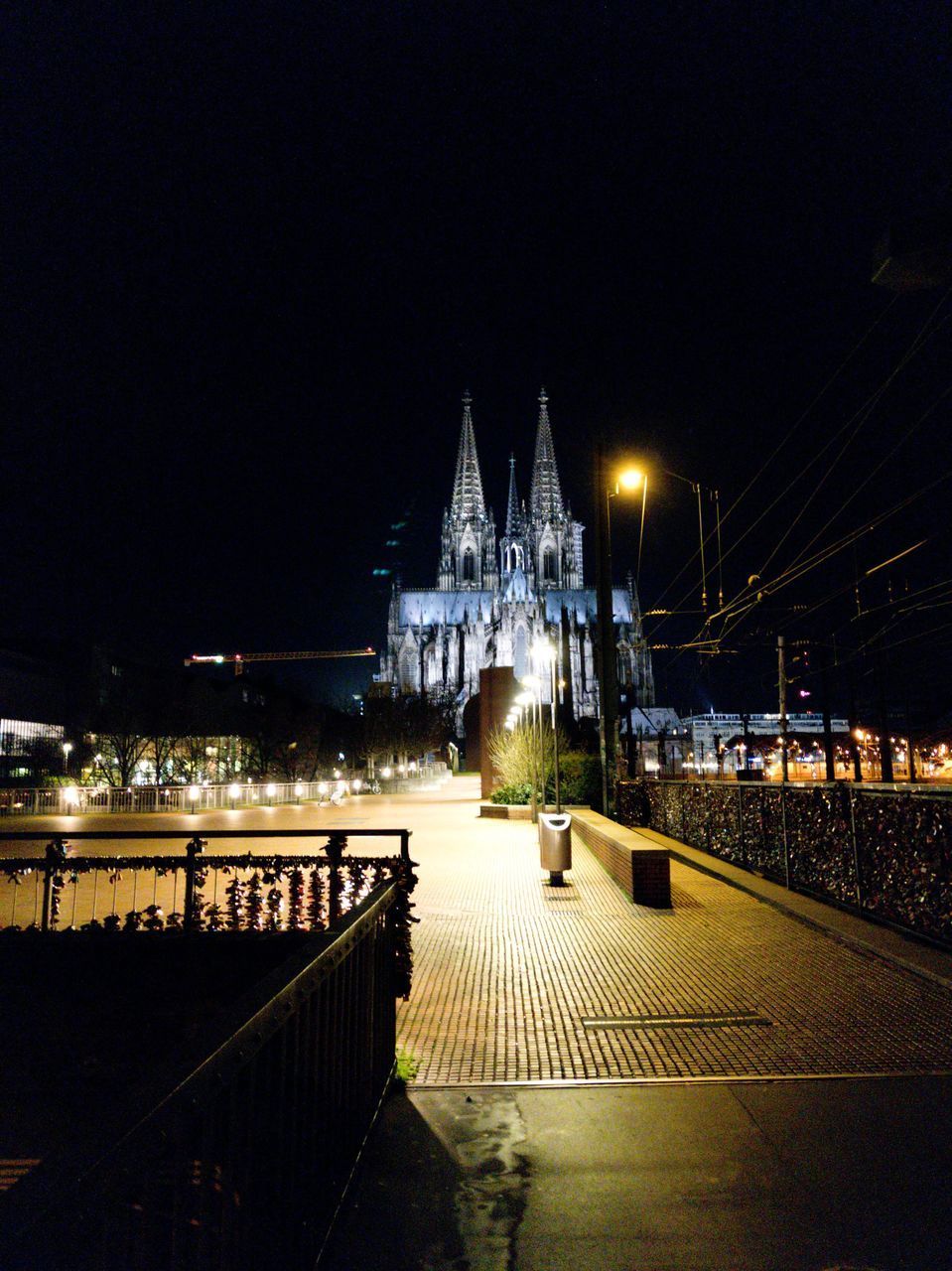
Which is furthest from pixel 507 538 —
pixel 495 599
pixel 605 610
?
pixel 605 610

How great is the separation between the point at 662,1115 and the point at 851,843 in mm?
6418

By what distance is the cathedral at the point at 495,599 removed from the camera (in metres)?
119

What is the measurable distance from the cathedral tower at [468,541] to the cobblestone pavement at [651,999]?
412 feet

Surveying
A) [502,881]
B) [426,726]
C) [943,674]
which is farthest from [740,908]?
[426,726]

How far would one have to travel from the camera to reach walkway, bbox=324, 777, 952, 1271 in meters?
3.23

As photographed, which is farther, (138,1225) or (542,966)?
(542,966)

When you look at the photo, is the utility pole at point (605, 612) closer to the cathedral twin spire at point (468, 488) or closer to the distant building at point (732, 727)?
the distant building at point (732, 727)

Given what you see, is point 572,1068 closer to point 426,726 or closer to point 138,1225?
point 138,1225

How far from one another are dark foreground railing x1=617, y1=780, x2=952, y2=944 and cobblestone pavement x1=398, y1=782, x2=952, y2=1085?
77cm

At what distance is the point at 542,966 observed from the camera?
796 centimetres

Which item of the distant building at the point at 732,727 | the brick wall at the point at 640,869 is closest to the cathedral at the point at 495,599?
the distant building at the point at 732,727

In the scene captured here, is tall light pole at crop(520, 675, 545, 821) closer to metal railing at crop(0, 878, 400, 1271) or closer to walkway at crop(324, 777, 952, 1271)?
walkway at crop(324, 777, 952, 1271)

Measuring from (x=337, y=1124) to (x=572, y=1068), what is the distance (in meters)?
2.29

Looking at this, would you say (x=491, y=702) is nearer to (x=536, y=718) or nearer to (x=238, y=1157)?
(x=536, y=718)
